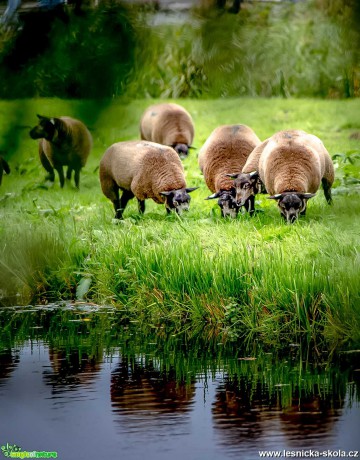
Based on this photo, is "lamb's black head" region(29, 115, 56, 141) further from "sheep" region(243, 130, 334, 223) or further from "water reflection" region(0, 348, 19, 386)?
"sheep" region(243, 130, 334, 223)

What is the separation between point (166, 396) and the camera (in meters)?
6.11

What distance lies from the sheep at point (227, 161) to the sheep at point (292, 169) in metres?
0.59

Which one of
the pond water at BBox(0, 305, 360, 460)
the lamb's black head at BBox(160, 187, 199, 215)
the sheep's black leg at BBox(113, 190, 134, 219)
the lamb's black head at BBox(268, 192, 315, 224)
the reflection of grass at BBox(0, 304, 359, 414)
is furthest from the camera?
the sheep's black leg at BBox(113, 190, 134, 219)

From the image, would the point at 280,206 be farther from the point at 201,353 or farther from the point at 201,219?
the point at 201,353

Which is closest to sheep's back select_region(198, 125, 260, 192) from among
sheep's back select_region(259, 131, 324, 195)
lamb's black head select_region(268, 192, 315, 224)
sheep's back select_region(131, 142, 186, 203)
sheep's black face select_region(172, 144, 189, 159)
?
sheep's back select_region(131, 142, 186, 203)

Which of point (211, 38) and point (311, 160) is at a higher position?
point (311, 160)

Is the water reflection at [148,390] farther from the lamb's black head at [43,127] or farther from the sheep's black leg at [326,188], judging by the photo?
the sheep's black leg at [326,188]

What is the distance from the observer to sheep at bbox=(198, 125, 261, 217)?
11.2 meters

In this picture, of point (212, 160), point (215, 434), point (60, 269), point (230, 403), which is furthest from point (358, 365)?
point (212, 160)

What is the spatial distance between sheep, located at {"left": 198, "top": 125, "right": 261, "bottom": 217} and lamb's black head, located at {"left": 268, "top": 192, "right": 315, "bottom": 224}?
1.22 m

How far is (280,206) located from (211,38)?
819 centimetres

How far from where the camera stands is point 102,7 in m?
1.80

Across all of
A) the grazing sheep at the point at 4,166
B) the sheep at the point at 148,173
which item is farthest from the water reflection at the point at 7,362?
the grazing sheep at the point at 4,166

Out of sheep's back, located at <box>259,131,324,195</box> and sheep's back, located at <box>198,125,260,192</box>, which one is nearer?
sheep's back, located at <box>259,131,324,195</box>
